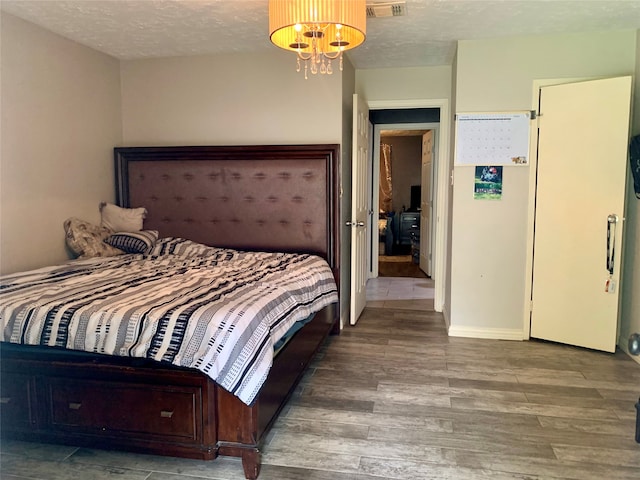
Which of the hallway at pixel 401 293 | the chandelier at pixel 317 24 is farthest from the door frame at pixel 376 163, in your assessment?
the chandelier at pixel 317 24

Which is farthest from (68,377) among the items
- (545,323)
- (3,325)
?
(545,323)

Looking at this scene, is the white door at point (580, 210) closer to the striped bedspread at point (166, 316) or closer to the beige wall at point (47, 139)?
the striped bedspread at point (166, 316)

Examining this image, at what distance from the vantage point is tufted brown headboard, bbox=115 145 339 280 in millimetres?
3727

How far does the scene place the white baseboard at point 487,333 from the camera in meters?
3.70

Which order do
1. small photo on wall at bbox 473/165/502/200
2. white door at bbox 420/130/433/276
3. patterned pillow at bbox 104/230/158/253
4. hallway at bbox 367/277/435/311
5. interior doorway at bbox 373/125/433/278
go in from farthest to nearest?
interior doorway at bbox 373/125/433/278 < white door at bbox 420/130/433/276 < hallway at bbox 367/277/435/311 < small photo on wall at bbox 473/165/502/200 < patterned pillow at bbox 104/230/158/253

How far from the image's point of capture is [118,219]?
12.5 ft

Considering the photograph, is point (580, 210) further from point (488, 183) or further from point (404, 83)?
point (404, 83)

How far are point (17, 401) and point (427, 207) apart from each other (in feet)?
17.9

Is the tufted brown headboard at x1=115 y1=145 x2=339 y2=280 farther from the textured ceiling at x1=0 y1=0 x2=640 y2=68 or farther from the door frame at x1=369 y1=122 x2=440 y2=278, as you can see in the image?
the door frame at x1=369 y1=122 x2=440 y2=278

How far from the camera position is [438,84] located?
433cm

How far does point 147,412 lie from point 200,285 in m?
0.72

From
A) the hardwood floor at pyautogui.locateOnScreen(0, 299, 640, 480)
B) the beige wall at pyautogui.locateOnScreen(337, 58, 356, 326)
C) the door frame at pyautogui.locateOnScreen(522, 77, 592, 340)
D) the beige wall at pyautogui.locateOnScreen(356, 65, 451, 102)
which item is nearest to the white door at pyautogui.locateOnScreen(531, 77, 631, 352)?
the door frame at pyautogui.locateOnScreen(522, 77, 592, 340)

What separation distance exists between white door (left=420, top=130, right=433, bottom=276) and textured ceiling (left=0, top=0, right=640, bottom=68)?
8.90 feet

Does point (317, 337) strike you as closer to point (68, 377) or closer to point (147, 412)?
point (147, 412)
